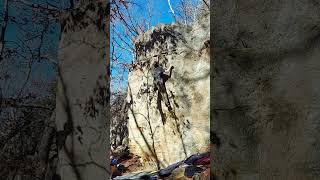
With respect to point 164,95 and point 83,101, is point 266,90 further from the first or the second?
point 164,95

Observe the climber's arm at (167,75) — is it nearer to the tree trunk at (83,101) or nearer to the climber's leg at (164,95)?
the climber's leg at (164,95)

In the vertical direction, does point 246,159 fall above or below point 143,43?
below

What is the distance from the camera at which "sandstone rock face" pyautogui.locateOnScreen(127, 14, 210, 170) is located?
6.12 meters

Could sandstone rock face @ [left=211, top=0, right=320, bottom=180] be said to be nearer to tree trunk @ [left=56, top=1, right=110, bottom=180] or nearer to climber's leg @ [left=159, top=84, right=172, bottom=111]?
tree trunk @ [left=56, top=1, right=110, bottom=180]

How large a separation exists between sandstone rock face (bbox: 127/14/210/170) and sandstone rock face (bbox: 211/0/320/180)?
5.03m

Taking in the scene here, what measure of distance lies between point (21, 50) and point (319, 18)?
1919mm

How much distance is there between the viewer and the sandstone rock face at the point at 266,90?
2.71 ft

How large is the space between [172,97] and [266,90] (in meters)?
5.67

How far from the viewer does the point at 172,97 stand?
654cm

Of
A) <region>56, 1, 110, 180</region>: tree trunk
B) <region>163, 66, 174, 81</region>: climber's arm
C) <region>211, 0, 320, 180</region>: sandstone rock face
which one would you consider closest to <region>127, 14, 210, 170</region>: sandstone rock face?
<region>163, 66, 174, 81</region>: climber's arm

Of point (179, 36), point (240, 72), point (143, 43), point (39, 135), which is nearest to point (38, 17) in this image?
point (39, 135)

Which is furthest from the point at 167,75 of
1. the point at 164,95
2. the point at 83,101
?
the point at 83,101

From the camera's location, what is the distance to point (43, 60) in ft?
7.72

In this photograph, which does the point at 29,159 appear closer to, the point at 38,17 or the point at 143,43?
the point at 38,17
